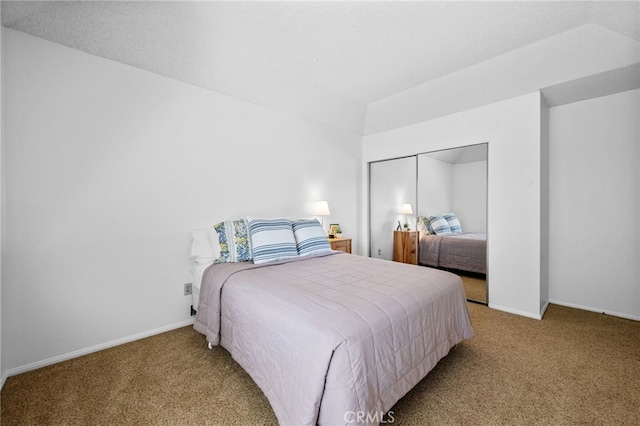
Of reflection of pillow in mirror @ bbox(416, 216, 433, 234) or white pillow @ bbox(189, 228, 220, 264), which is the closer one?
white pillow @ bbox(189, 228, 220, 264)

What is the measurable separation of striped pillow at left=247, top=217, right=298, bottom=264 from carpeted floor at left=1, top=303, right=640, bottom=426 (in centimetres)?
85

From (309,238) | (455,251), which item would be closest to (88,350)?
(309,238)

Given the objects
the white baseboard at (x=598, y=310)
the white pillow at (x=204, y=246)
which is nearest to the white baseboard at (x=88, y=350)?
the white pillow at (x=204, y=246)

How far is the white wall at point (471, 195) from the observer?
3254 millimetres

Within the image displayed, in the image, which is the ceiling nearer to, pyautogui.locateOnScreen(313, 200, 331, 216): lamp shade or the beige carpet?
pyautogui.locateOnScreen(313, 200, 331, 216): lamp shade

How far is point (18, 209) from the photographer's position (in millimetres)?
1926

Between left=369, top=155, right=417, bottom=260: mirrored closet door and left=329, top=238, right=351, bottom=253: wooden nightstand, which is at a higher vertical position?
left=369, top=155, right=417, bottom=260: mirrored closet door

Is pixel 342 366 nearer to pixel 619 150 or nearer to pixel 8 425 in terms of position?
pixel 8 425

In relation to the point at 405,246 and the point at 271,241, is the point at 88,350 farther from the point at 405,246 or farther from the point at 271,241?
the point at 405,246

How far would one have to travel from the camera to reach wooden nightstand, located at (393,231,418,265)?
12.8ft

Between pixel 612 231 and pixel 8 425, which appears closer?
pixel 8 425

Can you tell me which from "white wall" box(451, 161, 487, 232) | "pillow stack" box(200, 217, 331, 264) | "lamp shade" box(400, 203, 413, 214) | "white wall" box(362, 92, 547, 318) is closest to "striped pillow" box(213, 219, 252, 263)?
"pillow stack" box(200, 217, 331, 264)

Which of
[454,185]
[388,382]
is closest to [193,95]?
[388,382]

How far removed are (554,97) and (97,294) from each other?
4.90 m
